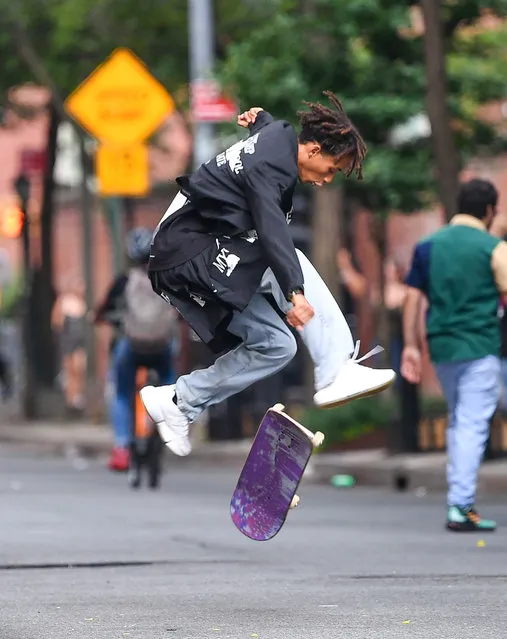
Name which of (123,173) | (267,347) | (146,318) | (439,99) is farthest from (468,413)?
(123,173)

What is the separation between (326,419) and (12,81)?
9.94m

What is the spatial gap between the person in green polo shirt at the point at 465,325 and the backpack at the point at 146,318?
3.22 meters

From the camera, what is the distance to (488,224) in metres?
10.6

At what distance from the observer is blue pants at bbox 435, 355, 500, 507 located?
10.5m

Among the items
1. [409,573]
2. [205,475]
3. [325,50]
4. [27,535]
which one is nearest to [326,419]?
[205,475]

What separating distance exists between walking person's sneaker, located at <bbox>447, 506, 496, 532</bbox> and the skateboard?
2.79 m

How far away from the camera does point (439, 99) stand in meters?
15.3

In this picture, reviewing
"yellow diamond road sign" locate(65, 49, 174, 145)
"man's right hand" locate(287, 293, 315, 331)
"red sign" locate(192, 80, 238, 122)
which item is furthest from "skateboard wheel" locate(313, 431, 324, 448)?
"yellow diamond road sign" locate(65, 49, 174, 145)

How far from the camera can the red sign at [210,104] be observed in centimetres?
1948

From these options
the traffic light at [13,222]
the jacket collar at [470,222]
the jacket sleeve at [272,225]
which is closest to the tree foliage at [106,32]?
the traffic light at [13,222]

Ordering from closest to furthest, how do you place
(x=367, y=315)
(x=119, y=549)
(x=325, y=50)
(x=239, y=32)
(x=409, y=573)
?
(x=409, y=573), (x=119, y=549), (x=325, y=50), (x=239, y=32), (x=367, y=315)

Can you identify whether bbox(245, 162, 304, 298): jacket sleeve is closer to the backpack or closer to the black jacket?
the black jacket

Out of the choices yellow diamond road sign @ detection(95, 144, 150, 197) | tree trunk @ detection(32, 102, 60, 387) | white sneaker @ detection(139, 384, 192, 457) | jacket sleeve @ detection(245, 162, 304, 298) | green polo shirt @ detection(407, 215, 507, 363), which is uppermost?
jacket sleeve @ detection(245, 162, 304, 298)

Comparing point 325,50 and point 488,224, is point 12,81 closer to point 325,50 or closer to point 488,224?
point 325,50
